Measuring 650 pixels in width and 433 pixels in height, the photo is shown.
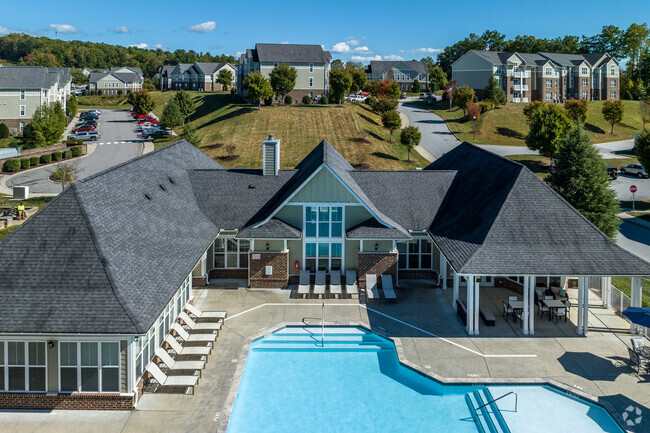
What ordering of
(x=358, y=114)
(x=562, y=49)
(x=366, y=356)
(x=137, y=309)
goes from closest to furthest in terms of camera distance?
1. (x=137, y=309)
2. (x=366, y=356)
3. (x=358, y=114)
4. (x=562, y=49)

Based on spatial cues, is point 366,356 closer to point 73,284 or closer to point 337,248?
point 337,248

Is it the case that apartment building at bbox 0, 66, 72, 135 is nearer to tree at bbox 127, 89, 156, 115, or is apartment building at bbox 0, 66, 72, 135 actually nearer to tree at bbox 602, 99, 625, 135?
tree at bbox 127, 89, 156, 115

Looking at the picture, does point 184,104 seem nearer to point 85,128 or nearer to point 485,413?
point 85,128

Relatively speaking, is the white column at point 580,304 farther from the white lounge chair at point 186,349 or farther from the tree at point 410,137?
the tree at point 410,137

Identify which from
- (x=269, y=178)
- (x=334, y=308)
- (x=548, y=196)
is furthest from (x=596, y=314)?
(x=269, y=178)

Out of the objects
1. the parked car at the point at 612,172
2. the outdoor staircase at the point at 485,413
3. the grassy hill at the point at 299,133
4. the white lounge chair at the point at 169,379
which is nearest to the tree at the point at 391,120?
the grassy hill at the point at 299,133

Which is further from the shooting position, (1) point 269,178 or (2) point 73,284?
(1) point 269,178
